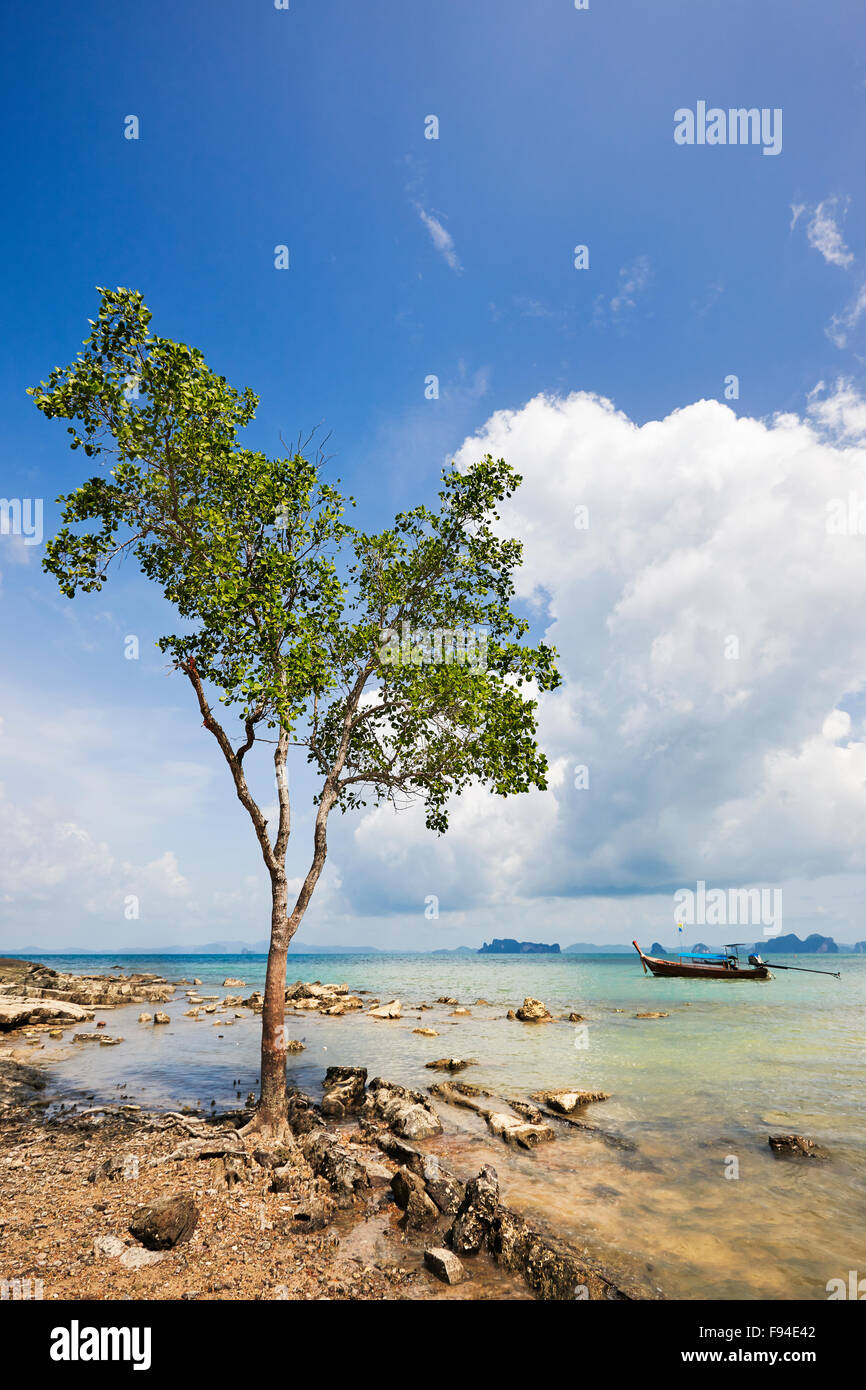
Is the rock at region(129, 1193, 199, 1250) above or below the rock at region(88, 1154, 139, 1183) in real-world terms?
above

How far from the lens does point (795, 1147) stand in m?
14.6

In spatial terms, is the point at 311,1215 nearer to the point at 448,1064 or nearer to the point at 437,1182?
the point at 437,1182

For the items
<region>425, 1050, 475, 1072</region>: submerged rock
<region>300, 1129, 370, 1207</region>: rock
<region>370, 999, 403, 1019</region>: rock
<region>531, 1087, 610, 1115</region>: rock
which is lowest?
<region>370, 999, 403, 1019</region>: rock

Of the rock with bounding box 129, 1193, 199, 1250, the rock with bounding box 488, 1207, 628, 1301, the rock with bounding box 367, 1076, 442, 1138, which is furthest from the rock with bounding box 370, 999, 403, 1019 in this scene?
the rock with bounding box 129, 1193, 199, 1250

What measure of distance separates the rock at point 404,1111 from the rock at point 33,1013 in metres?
23.1

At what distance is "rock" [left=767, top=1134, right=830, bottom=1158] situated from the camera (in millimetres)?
14422

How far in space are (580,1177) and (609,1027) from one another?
25.9m

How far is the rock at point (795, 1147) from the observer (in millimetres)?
14422

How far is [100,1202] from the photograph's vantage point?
972 cm

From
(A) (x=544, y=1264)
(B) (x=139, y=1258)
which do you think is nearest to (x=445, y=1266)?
(A) (x=544, y=1264)

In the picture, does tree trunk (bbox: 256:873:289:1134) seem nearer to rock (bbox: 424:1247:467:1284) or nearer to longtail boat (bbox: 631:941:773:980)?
rock (bbox: 424:1247:467:1284)

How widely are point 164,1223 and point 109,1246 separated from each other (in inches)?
26.9

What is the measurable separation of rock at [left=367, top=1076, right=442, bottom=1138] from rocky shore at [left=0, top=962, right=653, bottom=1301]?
6 centimetres
